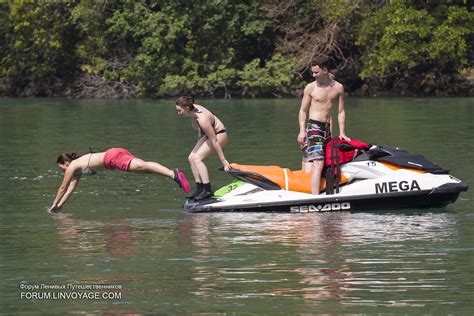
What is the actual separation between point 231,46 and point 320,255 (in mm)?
41342

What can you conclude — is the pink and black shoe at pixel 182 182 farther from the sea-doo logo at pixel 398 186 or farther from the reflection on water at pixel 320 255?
the sea-doo logo at pixel 398 186

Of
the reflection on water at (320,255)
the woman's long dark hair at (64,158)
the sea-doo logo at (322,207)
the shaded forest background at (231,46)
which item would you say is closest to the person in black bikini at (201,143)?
the reflection on water at (320,255)

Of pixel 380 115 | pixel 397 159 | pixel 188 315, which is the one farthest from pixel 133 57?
pixel 188 315

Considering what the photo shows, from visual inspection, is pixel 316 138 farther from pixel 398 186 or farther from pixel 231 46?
pixel 231 46

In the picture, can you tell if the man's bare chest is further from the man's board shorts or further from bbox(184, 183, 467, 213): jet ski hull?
bbox(184, 183, 467, 213): jet ski hull

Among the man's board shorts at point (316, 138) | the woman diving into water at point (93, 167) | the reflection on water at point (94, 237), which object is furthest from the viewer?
the woman diving into water at point (93, 167)

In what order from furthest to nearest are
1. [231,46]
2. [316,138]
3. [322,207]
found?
[231,46] < [316,138] < [322,207]

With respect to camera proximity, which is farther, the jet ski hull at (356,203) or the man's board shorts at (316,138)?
the man's board shorts at (316,138)

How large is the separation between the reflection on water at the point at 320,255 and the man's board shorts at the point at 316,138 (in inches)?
29.5

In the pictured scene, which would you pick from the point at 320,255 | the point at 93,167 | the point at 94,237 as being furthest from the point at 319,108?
the point at 320,255

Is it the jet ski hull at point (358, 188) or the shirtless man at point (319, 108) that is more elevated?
the shirtless man at point (319, 108)

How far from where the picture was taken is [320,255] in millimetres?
12852

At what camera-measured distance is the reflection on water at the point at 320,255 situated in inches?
440

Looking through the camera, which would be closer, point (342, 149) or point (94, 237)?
point (94, 237)
